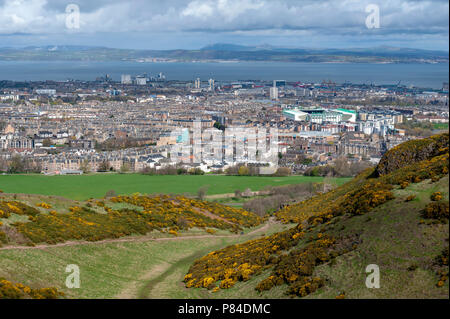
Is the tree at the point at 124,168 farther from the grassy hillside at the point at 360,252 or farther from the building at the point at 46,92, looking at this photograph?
the building at the point at 46,92

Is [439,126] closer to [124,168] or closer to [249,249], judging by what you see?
[124,168]

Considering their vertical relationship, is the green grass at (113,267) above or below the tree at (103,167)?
above

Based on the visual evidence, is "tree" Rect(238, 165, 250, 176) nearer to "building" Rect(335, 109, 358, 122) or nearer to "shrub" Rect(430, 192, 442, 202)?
"shrub" Rect(430, 192, 442, 202)

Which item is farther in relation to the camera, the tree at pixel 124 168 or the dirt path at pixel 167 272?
the tree at pixel 124 168

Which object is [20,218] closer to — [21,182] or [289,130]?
[21,182]

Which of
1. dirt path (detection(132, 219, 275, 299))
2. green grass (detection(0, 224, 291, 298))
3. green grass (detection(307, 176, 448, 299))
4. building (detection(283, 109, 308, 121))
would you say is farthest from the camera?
building (detection(283, 109, 308, 121))

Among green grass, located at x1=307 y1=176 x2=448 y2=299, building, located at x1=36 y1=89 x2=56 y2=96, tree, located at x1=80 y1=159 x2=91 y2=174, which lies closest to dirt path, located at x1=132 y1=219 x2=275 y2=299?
green grass, located at x1=307 y1=176 x2=448 y2=299

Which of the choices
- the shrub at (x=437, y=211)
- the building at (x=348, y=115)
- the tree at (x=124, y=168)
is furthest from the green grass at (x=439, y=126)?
the shrub at (x=437, y=211)
